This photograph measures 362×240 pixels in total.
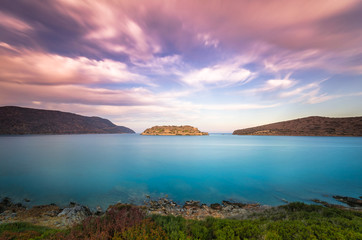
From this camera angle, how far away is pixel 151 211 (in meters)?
11.9

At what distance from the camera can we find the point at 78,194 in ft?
51.1

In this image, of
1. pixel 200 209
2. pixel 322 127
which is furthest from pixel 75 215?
pixel 322 127

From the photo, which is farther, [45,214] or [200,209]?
[200,209]

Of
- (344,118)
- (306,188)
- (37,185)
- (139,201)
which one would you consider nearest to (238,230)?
(139,201)

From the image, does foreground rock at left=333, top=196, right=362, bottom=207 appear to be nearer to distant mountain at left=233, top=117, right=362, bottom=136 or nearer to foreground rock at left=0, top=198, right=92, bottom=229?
foreground rock at left=0, top=198, right=92, bottom=229

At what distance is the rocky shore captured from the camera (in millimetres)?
9914

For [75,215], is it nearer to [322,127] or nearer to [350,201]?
[350,201]

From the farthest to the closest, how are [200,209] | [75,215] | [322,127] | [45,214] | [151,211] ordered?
1. [322,127]
2. [200,209]
3. [151,211]
4. [45,214]
5. [75,215]

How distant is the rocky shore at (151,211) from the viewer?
9914 millimetres

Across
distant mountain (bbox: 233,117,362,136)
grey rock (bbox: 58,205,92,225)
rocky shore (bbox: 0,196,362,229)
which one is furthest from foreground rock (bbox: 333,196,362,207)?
distant mountain (bbox: 233,117,362,136)

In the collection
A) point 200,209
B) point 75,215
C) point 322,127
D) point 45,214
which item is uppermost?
point 322,127

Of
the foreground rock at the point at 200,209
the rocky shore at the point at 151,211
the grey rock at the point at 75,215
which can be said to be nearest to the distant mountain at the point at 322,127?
the rocky shore at the point at 151,211

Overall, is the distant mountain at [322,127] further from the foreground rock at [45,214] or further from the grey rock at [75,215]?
the foreground rock at [45,214]

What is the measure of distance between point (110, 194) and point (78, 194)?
10.6ft
